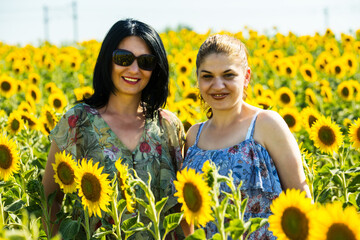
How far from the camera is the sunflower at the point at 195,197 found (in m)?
1.64

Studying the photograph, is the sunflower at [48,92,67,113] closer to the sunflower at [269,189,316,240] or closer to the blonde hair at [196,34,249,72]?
the blonde hair at [196,34,249,72]

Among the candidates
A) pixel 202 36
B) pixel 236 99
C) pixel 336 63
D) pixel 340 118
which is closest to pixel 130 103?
pixel 236 99

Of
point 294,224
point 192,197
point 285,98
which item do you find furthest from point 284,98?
point 294,224

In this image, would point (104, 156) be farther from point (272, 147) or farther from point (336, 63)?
point (336, 63)

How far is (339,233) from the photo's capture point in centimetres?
134

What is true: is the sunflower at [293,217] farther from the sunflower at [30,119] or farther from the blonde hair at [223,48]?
the sunflower at [30,119]

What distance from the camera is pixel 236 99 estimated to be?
2.60 metres

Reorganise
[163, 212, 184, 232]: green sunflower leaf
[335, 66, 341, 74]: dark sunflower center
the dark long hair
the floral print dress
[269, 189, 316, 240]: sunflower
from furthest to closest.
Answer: [335, 66, 341, 74]: dark sunflower center
the dark long hair
the floral print dress
[163, 212, 184, 232]: green sunflower leaf
[269, 189, 316, 240]: sunflower

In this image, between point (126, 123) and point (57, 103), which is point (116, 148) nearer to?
point (126, 123)

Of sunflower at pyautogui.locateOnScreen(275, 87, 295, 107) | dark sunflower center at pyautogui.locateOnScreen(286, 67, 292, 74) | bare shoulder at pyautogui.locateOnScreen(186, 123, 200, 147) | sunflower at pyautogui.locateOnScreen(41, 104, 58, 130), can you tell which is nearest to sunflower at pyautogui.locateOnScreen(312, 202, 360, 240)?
bare shoulder at pyautogui.locateOnScreen(186, 123, 200, 147)

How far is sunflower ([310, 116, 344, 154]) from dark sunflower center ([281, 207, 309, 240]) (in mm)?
1638

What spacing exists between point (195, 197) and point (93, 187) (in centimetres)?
50

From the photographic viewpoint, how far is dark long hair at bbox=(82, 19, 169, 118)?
9.36 ft

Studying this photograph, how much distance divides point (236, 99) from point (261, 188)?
503 millimetres
